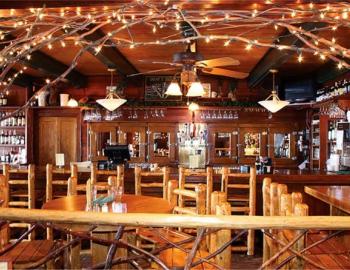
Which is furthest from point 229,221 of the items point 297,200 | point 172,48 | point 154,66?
point 154,66

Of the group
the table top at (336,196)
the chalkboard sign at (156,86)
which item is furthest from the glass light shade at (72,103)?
the table top at (336,196)

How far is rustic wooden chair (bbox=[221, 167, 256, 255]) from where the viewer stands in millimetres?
4746

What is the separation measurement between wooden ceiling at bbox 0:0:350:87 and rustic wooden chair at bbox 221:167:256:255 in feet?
5.45

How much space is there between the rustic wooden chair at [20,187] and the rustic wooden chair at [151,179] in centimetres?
123

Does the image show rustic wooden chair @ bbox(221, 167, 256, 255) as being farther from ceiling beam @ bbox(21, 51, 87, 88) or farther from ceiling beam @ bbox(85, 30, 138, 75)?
ceiling beam @ bbox(21, 51, 87, 88)

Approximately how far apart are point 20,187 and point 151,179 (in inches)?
71.4

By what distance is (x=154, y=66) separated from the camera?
804cm

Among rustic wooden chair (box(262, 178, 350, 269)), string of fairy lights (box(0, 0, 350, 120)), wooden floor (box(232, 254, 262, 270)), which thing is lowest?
wooden floor (box(232, 254, 262, 270))

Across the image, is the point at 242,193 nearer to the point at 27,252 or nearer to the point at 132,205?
the point at 132,205

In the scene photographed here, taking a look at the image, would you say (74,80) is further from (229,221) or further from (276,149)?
(229,221)

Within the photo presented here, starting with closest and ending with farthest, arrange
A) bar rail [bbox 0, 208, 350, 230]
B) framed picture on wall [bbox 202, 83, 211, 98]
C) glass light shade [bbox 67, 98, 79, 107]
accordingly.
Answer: bar rail [bbox 0, 208, 350, 230] < glass light shade [bbox 67, 98, 79, 107] < framed picture on wall [bbox 202, 83, 211, 98]

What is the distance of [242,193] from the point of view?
5.36m

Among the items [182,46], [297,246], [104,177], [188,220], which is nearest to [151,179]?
[104,177]

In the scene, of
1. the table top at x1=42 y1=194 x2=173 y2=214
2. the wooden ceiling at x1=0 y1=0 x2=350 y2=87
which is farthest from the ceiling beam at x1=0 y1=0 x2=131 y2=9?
the table top at x1=42 y1=194 x2=173 y2=214
